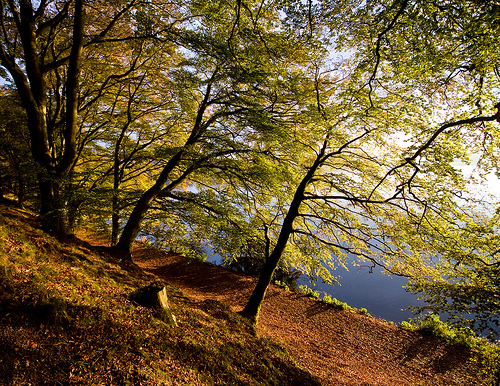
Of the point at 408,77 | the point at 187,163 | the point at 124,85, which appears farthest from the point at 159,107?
the point at 408,77

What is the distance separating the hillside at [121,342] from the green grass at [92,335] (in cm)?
1

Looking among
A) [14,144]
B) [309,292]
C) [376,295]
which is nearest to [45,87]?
[14,144]

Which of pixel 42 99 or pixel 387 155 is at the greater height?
pixel 387 155

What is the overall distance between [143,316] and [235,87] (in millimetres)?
4943

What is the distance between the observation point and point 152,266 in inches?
463

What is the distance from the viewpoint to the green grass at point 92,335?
6.33 feet

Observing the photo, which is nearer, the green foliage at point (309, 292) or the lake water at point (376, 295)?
the green foliage at point (309, 292)

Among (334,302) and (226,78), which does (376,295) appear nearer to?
(334,302)

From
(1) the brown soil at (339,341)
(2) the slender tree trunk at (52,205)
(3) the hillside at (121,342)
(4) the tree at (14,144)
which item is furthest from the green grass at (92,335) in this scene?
(1) the brown soil at (339,341)

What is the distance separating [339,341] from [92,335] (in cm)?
850

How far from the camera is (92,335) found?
2.39 meters

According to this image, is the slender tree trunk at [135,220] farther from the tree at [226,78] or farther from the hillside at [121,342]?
the hillside at [121,342]

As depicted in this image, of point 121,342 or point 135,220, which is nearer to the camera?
point 121,342

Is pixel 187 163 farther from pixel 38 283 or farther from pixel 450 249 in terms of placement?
pixel 450 249
